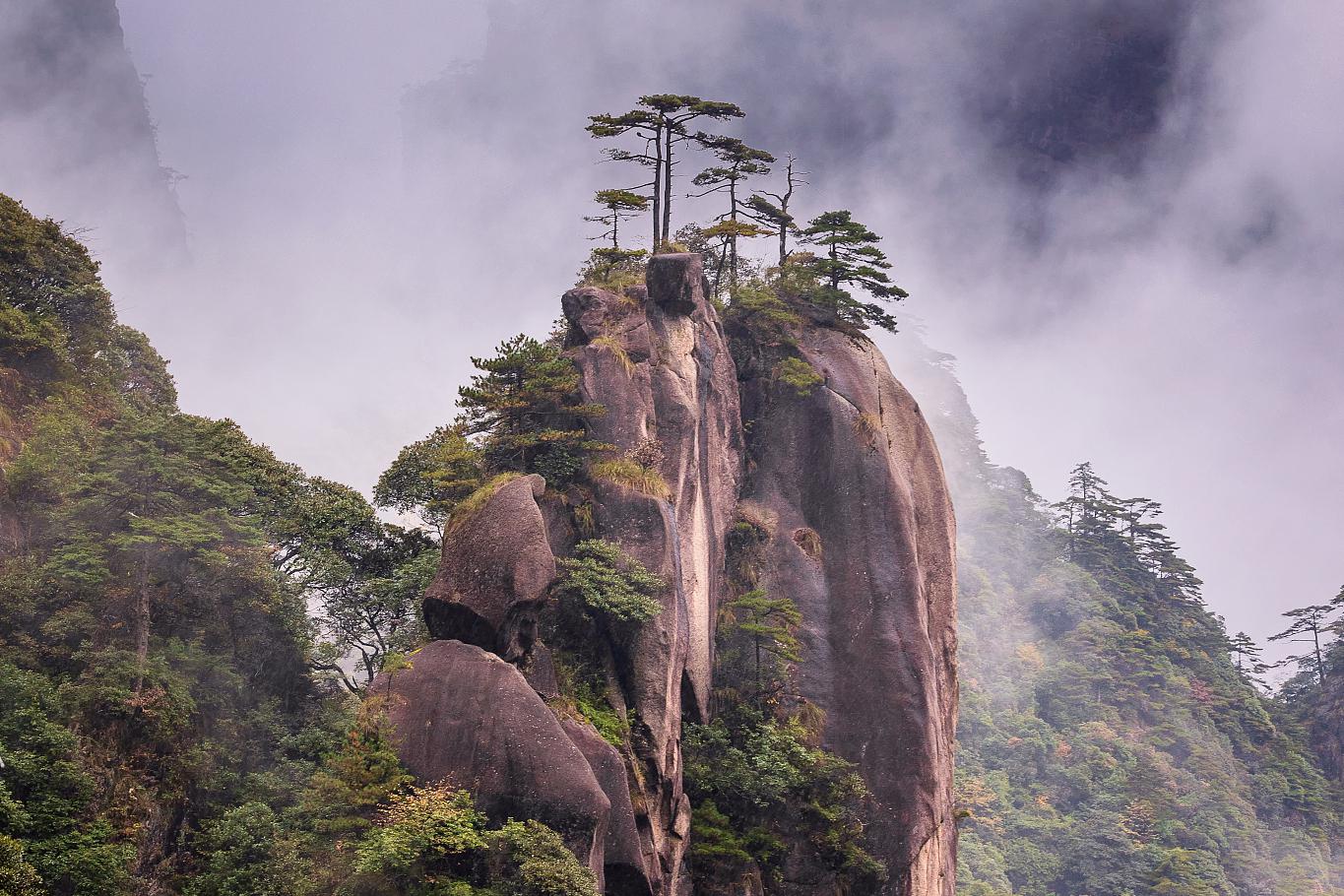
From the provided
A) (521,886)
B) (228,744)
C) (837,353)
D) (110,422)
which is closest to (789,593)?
(837,353)

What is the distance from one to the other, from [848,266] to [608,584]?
781 inches

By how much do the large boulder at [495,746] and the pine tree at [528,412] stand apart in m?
7.79

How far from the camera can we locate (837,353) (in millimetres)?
39250

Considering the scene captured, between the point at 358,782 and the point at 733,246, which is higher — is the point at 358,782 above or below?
below

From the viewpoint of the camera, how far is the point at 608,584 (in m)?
27.5

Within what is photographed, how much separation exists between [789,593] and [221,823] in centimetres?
1840

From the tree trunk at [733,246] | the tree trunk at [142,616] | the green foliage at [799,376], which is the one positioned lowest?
the tree trunk at [142,616]

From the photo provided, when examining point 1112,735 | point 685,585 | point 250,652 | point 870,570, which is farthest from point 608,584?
point 1112,735

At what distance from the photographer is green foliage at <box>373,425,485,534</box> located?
2873 centimetres

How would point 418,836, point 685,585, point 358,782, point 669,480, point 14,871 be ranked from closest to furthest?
point 14,871, point 418,836, point 358,782, point 685,585, point 669,480

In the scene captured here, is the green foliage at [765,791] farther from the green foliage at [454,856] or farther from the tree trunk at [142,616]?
the tree trunk at [142,616]

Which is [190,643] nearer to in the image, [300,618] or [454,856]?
[300,618]

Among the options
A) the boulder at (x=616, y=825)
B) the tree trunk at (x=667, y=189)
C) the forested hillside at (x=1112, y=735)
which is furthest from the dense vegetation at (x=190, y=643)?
the forested hillside at (x=1112, y=735)

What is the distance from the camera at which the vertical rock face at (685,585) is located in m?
22.9
